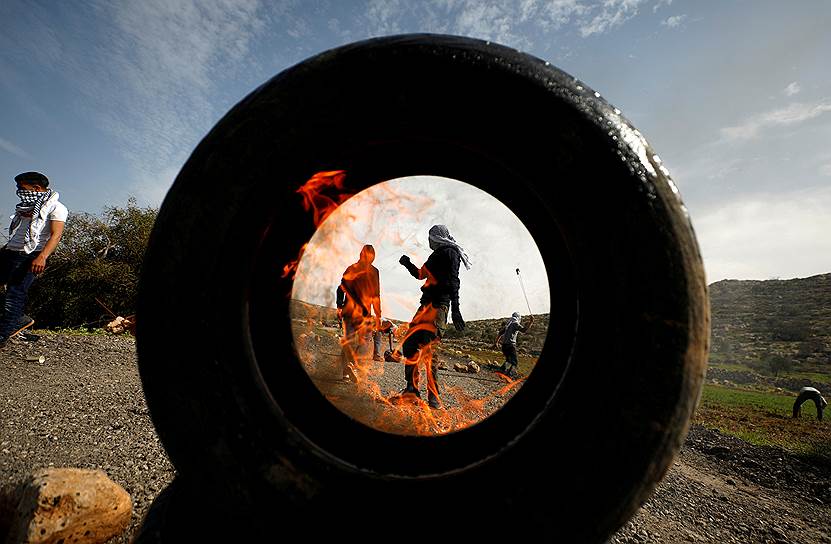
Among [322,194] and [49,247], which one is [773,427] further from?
[49,247]

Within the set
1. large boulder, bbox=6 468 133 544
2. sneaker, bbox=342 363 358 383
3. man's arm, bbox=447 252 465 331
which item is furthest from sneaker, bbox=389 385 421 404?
large boulder, bbox=6 468 133 544

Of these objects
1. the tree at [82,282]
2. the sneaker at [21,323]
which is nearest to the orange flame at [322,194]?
the sneaker at [21,323]

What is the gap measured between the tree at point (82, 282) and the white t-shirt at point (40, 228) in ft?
31.6

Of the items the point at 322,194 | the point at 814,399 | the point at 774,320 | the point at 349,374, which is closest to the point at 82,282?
the point at 349,374

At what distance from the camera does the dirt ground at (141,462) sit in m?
2.62

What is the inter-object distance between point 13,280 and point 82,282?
11198mm

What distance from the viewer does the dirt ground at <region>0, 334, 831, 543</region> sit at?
262cm

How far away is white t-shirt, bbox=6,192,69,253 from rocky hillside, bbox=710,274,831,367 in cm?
5236

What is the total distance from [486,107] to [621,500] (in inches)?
36.6

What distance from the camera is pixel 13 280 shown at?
206 inches

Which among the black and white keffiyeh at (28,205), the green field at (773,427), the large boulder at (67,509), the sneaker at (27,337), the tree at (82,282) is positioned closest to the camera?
Result: the large boulder at (67,509)

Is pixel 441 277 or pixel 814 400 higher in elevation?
pixel 441 277

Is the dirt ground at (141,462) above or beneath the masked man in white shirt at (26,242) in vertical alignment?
beneath

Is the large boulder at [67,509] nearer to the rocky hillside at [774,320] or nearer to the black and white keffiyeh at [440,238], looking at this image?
the black and white keffiyeh at [440,238]
